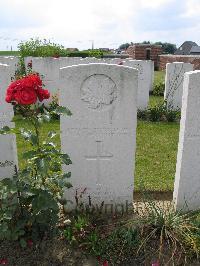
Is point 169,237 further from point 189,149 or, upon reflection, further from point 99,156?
point 99,156

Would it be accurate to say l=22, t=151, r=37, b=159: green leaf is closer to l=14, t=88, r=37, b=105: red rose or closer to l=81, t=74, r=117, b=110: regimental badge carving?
l=14, t=88, r=37, b=105: red rose

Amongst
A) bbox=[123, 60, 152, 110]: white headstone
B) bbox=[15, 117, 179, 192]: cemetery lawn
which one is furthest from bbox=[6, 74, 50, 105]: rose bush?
bbox=[123, 60, 152, 110]: white headstone

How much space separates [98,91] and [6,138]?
4.17ft

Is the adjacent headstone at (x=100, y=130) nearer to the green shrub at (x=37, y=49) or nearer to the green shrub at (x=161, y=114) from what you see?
the green shrub at (x=161, y=114)

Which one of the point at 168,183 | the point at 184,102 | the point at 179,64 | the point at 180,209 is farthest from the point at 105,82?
the point at 179,64

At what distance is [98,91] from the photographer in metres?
3.86

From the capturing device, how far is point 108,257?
346 centimetres

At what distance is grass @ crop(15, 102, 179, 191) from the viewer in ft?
17.5

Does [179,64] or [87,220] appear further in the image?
[179,64]

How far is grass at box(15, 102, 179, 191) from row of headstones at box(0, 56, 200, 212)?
59cm

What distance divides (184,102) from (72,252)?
2028 millimetres

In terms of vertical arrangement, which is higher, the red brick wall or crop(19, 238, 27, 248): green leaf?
the red brick wall

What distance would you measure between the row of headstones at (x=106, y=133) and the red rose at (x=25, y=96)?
0.93 meters

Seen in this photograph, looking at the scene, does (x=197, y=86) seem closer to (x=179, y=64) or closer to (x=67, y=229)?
(x=67, y=229)
